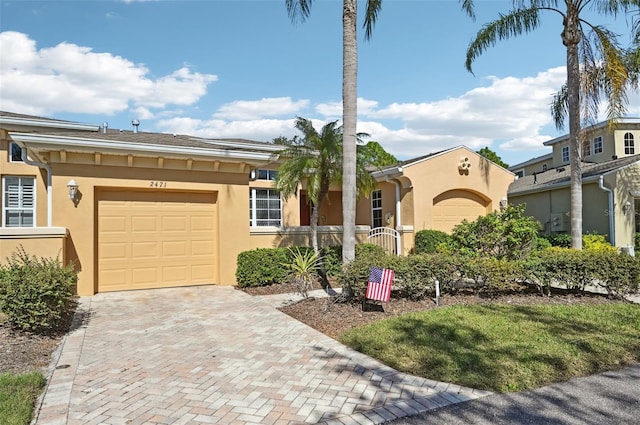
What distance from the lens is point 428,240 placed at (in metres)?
14.8

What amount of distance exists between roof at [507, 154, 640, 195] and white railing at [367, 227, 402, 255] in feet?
29.0

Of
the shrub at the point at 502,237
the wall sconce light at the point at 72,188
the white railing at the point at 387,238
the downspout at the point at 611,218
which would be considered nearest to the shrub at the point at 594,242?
the downspout at the point at 611,218

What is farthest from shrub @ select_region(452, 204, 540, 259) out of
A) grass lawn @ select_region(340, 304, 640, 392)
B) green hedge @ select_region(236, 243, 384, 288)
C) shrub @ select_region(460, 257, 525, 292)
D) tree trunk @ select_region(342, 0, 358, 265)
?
tree trunk @ select_region(342, 0, 358, 265)

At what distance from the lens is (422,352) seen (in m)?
5.23

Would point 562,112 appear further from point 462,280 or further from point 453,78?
point 462,280

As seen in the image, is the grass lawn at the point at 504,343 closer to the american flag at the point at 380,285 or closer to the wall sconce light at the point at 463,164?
the american flag at the point at 380,285

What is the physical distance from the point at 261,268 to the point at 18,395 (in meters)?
6.85

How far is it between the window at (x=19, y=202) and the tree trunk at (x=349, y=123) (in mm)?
11037

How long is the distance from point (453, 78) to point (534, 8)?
3.11 m

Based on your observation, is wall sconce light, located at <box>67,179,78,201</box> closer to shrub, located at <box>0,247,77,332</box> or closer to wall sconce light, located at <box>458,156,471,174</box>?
shrub, located at <box>0,247,77,332</box>

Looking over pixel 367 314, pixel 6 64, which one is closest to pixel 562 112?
pixel 367 314

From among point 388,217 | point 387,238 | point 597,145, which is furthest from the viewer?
point 597,145

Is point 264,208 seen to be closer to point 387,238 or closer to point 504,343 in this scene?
point 387,238

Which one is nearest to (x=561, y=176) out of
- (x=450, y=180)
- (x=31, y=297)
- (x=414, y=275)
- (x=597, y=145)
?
(x=597, y=145)
